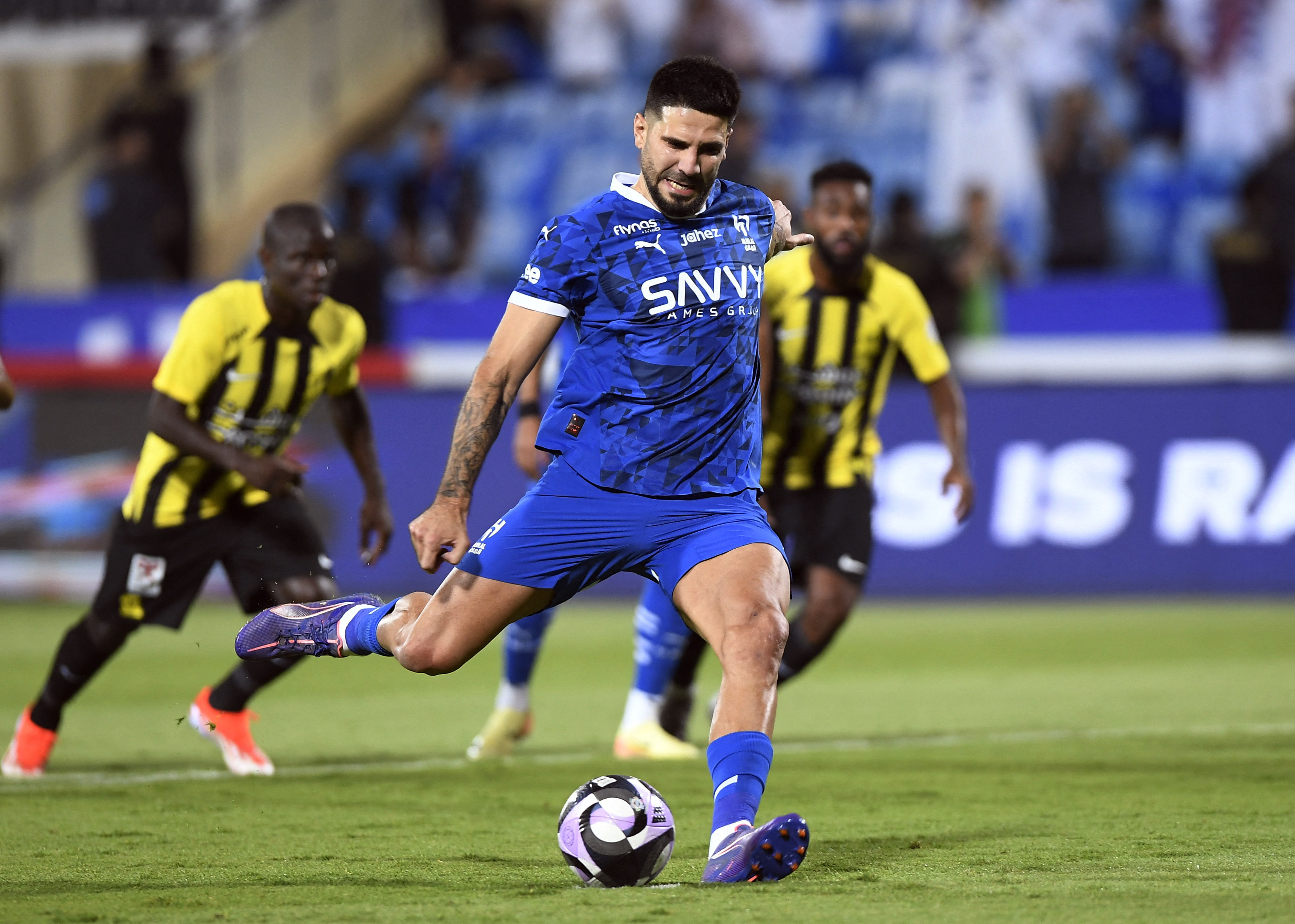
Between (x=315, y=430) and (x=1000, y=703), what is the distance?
6150mm

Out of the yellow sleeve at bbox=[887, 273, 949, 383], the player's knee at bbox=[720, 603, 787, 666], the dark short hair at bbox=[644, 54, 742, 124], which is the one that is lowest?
the player's knee at bbox=[720, 603, 787, 666]

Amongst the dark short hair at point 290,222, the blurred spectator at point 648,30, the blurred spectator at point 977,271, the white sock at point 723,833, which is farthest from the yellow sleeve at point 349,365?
the blurred spectator at point 648,30

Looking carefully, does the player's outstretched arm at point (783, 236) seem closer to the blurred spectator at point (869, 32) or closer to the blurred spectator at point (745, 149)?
the blurred spectator at point (745, 149)

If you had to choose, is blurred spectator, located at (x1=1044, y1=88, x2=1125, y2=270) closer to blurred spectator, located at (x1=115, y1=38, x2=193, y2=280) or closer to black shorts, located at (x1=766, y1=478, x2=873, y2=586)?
blurred spectator, located at (x1=115, y1=38, x2=193, y2=280)

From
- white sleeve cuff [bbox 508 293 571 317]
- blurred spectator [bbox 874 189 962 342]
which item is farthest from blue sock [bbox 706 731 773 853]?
blurred spectator [bbox 874 189 962 342]

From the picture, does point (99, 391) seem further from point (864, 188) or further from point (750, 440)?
point (750, 440)

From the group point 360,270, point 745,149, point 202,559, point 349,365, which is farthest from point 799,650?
point 745,149

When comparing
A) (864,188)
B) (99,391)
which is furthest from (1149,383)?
(99,391)

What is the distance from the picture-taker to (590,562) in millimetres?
5090

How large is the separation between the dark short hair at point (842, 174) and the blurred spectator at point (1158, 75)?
39.0 feet

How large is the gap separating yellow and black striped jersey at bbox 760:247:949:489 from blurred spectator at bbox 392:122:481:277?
11104 mm

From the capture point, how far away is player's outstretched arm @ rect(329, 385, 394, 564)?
24.5 feet

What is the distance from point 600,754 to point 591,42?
46.9 ft

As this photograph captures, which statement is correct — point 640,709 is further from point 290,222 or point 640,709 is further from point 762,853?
point 762,853
